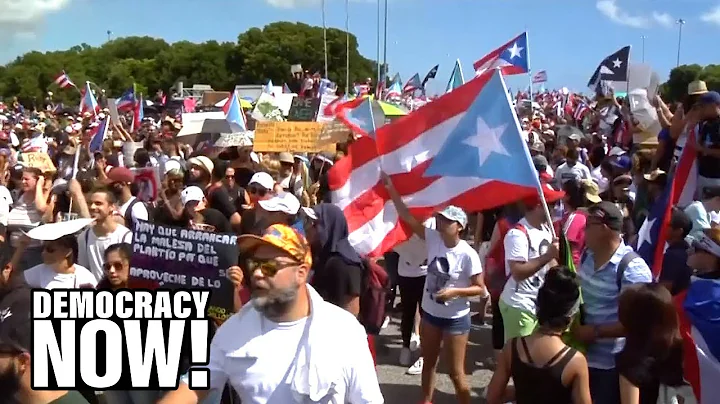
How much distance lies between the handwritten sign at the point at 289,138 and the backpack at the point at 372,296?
Result: 4180 mm

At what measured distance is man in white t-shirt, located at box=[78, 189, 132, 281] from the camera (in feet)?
17.0

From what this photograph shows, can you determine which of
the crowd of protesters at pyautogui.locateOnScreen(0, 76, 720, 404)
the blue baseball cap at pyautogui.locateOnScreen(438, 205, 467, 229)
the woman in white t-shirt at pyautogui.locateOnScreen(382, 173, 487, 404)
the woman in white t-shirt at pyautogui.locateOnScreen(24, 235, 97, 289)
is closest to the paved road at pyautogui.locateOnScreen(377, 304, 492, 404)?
the crowd of protesters at pyautogui.locateOnScreen(0, 76, 720, 404)

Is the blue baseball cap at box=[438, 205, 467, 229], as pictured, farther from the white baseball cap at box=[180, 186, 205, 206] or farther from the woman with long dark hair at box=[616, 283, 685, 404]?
the white baseball cap at box=[180, 186, 205, 206]

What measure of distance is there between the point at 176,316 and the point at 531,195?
7.06 ft

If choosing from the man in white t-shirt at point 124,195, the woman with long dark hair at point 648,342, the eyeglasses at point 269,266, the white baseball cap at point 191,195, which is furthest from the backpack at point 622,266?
the man in white t-shirt at point 124,195

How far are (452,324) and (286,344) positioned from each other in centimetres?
251

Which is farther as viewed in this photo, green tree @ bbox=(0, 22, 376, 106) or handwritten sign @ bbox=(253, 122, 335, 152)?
green tree @ bbox=(0, 22, 376, 106)

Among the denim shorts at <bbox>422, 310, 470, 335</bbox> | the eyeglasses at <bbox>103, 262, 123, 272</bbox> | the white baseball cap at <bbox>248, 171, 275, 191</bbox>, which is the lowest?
the denim shorts at <bbox>422, 310, 470, 335</bbox>

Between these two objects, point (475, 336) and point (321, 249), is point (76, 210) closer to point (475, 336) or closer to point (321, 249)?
point (321, 249)

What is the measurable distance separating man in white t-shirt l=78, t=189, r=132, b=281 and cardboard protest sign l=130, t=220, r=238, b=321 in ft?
2.25

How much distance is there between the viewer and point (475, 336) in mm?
7312

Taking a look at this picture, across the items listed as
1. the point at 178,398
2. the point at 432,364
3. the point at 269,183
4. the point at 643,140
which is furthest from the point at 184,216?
the point at 643,140

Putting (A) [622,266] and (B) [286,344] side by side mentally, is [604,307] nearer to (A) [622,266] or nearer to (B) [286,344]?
(A) [622,266]

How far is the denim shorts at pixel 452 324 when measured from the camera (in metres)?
5.07
